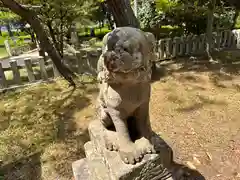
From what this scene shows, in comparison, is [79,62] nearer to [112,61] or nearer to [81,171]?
[81,171]

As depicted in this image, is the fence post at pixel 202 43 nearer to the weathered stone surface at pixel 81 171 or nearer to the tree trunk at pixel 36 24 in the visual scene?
the tree trunk at pixel 36 24

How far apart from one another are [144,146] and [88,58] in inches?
176

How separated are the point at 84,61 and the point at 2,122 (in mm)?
2529

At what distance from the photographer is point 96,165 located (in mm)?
2062

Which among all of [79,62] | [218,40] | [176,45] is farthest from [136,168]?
[218,40]

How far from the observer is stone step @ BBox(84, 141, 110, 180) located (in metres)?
1.95

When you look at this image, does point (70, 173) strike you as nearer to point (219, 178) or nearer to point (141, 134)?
point (141, 134)

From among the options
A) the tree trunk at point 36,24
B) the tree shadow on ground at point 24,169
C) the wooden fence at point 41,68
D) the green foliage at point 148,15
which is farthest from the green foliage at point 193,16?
the tree shadow on ground at point 24,169

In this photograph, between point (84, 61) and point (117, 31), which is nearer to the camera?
point (117, 31)

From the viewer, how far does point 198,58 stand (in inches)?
277

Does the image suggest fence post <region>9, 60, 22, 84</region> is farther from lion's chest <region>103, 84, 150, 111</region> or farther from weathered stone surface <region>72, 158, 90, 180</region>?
lion's chest <region>103, 84, 150, 111</region>

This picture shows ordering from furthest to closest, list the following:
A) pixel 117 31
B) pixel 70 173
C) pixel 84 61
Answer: pixel 84 61
pixel 70 173
pixel 117 31

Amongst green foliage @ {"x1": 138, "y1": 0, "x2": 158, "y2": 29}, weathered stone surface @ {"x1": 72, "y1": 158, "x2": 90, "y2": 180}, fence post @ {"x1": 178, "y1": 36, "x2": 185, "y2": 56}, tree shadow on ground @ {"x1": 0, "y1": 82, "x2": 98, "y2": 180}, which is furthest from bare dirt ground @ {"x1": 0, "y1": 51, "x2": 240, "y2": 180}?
green foliage @ {"x1": 138, "y1": 0, "x2": 158, "y2": 29}

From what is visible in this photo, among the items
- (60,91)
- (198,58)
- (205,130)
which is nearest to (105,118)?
(205,130)
